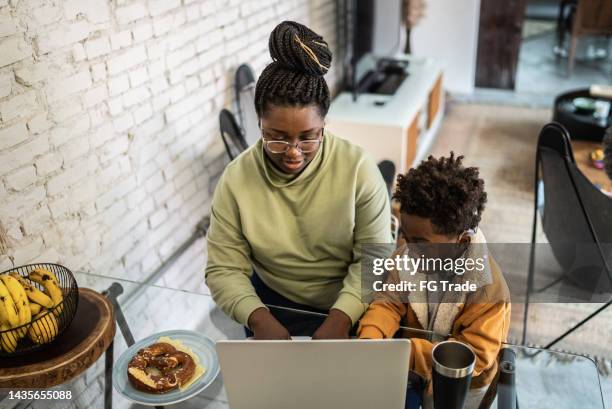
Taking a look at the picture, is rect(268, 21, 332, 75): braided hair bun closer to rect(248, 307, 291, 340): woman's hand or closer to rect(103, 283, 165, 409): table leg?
rect(248, 307, 291, 340): woman's hand

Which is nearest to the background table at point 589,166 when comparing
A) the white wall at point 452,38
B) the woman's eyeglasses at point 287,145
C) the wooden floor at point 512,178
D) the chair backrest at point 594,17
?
the wooden floor at point 512,178

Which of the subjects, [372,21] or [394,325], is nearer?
[394,325]

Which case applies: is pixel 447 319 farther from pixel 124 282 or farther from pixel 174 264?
pixel 174 264

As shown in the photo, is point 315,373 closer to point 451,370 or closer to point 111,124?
point 451,370

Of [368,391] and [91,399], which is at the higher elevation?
[368,391]

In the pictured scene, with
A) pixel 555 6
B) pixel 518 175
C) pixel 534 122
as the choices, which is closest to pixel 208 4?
pixel 518 175

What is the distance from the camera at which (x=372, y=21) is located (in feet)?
10.9

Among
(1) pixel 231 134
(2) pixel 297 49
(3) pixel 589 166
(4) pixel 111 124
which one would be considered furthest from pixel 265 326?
(3) pixel 589 166

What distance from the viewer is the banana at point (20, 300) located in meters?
1.10

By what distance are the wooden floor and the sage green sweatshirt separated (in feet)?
3.68

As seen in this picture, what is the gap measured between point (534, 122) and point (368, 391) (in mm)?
3775

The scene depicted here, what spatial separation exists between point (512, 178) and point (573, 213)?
1672mm

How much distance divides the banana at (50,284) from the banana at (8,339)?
0.27 feet

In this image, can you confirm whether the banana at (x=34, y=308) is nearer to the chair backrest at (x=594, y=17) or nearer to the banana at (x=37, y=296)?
the banana at (x=37, y=296)
